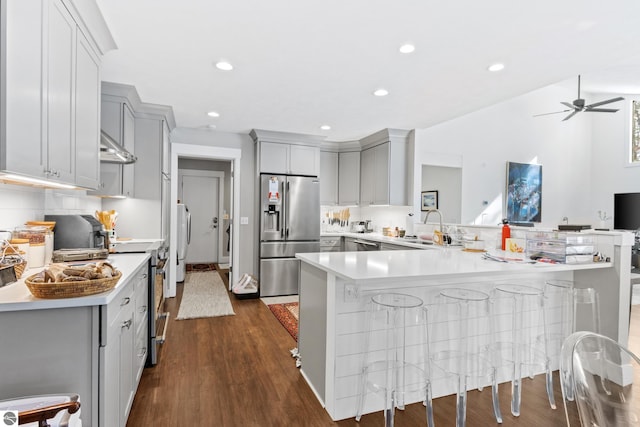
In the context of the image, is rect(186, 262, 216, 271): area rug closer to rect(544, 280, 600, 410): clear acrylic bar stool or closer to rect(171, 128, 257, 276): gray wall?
rect(171, 128, 257, 276): gray wall

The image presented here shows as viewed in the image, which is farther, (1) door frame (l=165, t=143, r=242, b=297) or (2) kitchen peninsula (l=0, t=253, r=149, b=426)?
(1) door frame (l=165, t=143, r=242, b=297)

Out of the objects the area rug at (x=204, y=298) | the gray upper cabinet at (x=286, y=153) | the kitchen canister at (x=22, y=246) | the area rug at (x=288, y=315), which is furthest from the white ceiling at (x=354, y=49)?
the area rug at (x=204, y=298)

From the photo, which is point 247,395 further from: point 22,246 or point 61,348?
point 22,246

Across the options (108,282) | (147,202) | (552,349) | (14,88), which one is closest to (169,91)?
(147,202)

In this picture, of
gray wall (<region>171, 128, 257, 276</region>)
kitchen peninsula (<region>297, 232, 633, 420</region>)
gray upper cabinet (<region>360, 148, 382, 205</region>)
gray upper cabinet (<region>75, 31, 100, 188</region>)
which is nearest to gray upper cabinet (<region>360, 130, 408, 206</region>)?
gray upper cabinet (<region>360, 148, 382, 205</region>)

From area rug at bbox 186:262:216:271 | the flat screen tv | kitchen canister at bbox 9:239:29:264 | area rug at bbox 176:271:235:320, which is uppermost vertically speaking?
the flat screen tv

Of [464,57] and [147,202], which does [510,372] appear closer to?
[464,57]

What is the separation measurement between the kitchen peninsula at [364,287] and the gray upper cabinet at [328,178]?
316 cm

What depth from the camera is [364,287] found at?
2.02m

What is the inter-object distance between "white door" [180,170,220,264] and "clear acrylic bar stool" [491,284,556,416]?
639 centimetres

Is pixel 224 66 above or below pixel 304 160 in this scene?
above

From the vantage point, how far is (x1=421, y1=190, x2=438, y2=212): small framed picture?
504 cm

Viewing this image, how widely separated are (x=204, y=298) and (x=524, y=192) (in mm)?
6187

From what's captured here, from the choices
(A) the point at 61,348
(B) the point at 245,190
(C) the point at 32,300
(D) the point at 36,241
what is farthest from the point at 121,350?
(B) the point at 245,190
